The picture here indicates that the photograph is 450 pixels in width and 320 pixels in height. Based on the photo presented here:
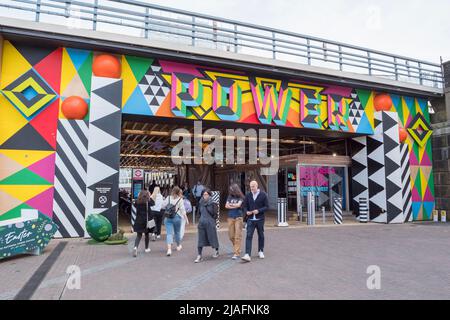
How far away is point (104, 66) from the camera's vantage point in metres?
10.3

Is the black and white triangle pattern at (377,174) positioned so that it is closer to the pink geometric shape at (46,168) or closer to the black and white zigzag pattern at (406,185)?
the black and white zigzag pattern at (406,185)

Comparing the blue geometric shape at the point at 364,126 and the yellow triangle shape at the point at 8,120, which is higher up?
the blue geometric shape at the point at 364,126

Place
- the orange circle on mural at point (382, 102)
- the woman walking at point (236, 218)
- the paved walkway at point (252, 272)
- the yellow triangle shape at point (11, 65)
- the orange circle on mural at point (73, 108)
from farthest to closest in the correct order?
the orange circle on mural at point (382, 102) < the orange circle on mural at point (73, 108) < the yellow triangle shape at point (11, 65) < the woman walking at point (236, 218) < the paved walkway at point (252, 272)

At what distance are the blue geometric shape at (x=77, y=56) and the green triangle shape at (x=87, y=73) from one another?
10 centimetres

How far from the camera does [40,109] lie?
966 cm

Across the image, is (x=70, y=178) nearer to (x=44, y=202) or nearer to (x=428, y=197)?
(x=44, y=202)

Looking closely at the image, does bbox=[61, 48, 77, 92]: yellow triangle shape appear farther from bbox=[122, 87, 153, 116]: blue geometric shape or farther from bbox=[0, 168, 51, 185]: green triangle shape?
bbox=[0, 168, 51, 185]: green triangle shape

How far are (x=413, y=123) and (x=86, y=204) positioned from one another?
14.5 m

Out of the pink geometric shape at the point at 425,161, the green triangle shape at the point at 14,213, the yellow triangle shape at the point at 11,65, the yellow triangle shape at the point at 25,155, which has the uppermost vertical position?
the yellow triangle shape at the point at 11,65

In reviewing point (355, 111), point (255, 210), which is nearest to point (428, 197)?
point (355, 111)

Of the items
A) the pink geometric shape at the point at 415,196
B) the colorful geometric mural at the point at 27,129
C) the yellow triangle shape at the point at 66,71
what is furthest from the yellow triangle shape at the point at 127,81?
the pink geometric shape at the point at 415,196

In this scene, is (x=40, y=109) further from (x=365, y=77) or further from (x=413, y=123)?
(x=413, y=123)

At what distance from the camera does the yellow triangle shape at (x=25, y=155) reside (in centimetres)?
930

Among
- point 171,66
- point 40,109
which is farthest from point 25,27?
point 171,66
